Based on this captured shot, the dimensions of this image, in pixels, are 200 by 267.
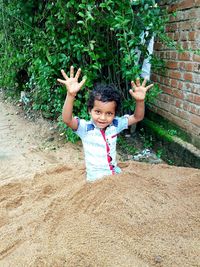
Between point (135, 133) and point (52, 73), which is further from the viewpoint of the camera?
point (135, 133)

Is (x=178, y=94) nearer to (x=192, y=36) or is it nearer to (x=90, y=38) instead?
(x=192, y=36)

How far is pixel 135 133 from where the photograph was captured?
4578 millimetres

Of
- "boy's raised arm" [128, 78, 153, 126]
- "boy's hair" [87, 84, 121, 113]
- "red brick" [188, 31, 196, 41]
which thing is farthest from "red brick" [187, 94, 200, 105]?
"boy's hair" [87, 84, 121, 113]

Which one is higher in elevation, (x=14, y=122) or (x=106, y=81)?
(x=106, y=81)

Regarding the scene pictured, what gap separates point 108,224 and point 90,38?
2430mm

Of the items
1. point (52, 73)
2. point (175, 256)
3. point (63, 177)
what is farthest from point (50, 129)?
point (175, 256)

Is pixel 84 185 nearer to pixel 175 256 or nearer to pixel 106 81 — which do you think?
pixel 175 256

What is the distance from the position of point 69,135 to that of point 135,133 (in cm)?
94

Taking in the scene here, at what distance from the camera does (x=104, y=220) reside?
2066mm

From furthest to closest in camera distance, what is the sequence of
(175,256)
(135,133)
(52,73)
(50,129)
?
(50,129) < (135,133) < (52,73) < (175,256)

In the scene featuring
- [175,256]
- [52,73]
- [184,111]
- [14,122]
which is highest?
[52,73]

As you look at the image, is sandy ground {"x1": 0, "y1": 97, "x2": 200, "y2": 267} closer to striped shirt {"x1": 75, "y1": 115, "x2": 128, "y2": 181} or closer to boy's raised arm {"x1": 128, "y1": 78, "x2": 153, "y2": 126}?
striped shirt {"x1": 75, "y1": 115, "x2": 128, "y2": 181}

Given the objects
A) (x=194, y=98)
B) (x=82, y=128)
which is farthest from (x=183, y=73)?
(x=82, y=128)

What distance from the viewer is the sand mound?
183 cm
